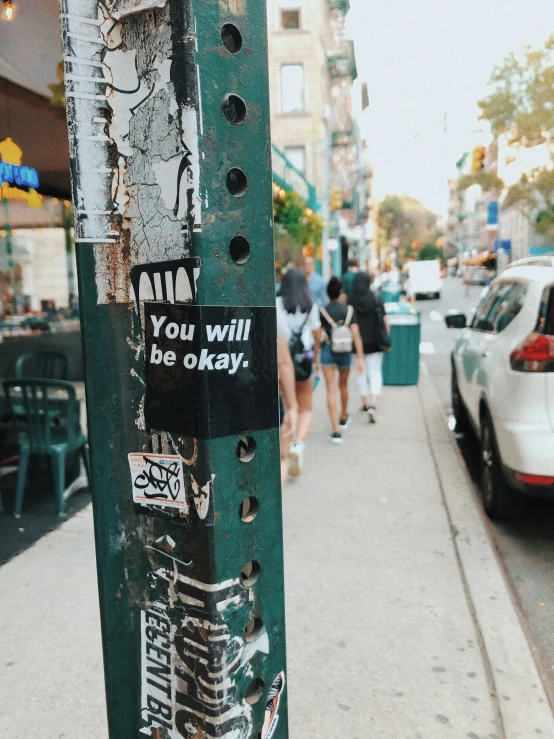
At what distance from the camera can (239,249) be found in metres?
1.38

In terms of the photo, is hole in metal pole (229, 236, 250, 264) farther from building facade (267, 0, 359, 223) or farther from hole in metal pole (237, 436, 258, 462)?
building facade (267, 0, 359, 223)

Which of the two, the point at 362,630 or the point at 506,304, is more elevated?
the point at 506,304

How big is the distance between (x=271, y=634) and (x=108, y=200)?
1.02 m

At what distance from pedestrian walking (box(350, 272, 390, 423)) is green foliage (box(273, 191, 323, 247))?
177 inches

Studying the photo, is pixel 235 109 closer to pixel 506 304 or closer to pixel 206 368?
pixel 206 368

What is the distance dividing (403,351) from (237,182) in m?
9.36

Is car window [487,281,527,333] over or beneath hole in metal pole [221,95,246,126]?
beneath

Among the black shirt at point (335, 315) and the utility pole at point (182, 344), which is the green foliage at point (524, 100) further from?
the utility pole at point (182, 344)

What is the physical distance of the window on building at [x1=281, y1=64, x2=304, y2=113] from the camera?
92.0ft

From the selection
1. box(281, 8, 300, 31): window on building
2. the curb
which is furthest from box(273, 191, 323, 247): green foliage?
box(281, 8, 300, 31): window on building

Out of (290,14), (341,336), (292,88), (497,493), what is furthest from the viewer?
(292,88)

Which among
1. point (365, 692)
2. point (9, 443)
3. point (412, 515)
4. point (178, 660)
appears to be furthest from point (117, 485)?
point (9, 443)

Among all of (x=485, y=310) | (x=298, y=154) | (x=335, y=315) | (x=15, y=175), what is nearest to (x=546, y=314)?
(x=485, y=310)

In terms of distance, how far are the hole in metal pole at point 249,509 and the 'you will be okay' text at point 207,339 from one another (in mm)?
288
